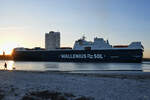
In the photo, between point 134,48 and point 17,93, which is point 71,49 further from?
point 17,93

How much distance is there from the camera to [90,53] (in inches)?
3159

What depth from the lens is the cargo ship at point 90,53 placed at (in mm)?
74938

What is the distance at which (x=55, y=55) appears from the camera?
84062mm

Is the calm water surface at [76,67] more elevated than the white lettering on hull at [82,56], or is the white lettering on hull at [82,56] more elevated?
the white lettering on hull at [82,56]

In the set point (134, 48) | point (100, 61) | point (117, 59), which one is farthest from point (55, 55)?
point (134, 48)

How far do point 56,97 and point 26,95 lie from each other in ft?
A: 5.56

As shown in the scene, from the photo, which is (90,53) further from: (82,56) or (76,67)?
(76,67)

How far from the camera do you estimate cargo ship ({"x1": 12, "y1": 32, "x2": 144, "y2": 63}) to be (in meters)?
74.9

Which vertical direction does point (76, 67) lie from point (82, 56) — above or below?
below

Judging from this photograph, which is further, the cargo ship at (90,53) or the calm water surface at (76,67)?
the cargo ship at (90,53)

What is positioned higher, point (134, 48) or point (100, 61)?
point (134, 48)

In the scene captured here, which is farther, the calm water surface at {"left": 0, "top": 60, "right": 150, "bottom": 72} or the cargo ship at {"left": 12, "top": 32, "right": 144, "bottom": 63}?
the cargo ship at {"left": 12, "top": 32, "right": 144, "bottom": 63}

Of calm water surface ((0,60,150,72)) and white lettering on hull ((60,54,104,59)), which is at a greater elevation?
white lettering on hull ((60,54,104,59))

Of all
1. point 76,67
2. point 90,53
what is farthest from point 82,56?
point 76,67
